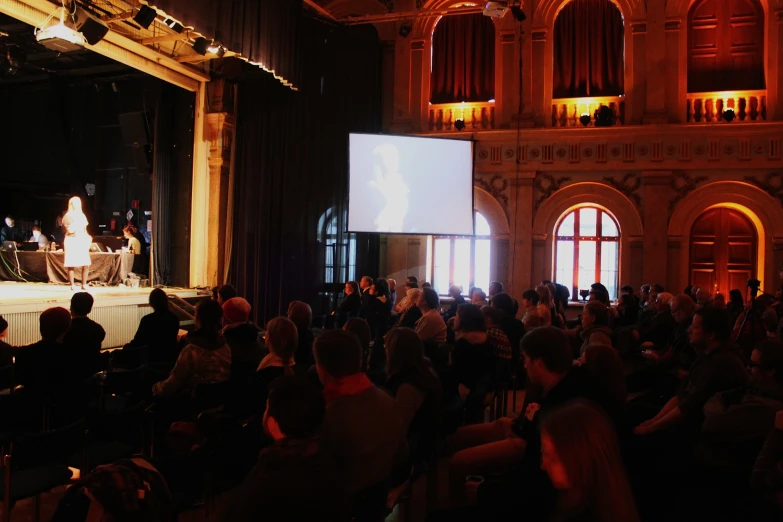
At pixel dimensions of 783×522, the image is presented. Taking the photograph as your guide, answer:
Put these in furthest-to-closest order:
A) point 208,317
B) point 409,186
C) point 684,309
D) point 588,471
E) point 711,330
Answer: point 409,186 → point 684,309 → point 208,317 → point 711,330 → point 588,471

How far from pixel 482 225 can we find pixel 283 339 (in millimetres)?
8337

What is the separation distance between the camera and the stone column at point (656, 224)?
9.91 meters

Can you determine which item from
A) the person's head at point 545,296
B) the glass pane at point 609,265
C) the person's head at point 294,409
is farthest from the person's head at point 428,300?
the glass pane at point 609,265

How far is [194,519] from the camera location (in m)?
3.09

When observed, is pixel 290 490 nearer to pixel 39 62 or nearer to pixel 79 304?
pixel 79 304

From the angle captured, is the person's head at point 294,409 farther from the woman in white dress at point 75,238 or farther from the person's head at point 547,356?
the woman in white dress at point 75,238

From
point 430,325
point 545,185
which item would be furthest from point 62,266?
point 545,185

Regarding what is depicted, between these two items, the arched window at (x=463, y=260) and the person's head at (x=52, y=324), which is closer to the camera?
the person's head at (x=52, y=324)

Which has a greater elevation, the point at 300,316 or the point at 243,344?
the point at 300,316

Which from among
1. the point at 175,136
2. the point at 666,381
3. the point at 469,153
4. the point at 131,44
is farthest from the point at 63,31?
the point at 666,381

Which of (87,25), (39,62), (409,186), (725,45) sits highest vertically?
(725,45)

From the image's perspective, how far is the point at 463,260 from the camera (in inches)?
444

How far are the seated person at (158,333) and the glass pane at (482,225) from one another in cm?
758

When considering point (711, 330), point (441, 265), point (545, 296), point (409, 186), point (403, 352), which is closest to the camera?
point (403, 352)
